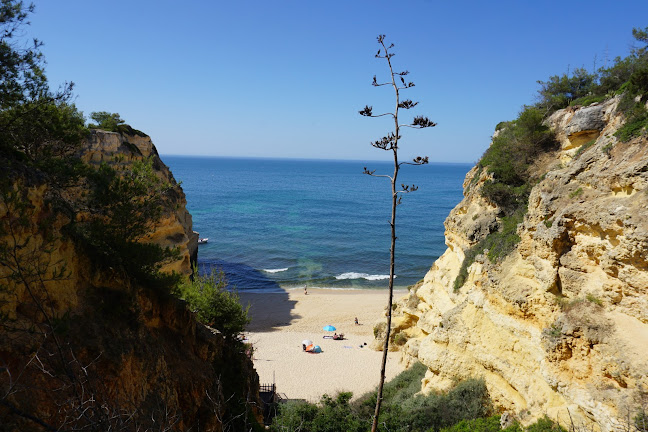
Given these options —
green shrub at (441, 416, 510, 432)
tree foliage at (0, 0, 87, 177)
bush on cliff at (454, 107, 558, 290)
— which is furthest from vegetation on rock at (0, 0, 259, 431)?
bush on cliff at (454, 107, 558, 290)

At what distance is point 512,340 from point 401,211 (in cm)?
6928

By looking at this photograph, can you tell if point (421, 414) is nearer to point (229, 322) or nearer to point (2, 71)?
point (229, 322)

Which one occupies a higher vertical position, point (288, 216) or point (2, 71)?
point (2, 71)

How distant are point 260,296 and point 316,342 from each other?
1179cm

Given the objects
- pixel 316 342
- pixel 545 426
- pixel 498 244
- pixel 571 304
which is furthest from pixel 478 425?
pixel 316 342

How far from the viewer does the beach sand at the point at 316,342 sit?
903 inches

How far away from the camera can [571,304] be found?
11.4 meters

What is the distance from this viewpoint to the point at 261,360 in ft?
84.2

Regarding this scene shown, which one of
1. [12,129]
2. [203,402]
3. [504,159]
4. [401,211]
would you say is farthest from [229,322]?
[401,211]

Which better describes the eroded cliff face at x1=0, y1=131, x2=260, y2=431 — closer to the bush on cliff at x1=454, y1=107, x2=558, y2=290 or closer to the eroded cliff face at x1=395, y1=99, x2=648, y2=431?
the eroded cliff face at x1=395, y1=99, x2=648, y2=431

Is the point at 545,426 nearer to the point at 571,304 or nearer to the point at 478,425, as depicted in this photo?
the point at 478,425

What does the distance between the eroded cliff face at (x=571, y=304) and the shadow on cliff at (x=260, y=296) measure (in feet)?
62.2

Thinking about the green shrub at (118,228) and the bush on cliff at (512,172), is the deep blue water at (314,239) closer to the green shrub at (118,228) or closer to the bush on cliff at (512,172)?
the bush on cliff at (512,172)

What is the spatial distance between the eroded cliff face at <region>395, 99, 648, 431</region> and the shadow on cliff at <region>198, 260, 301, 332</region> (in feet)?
62.2
